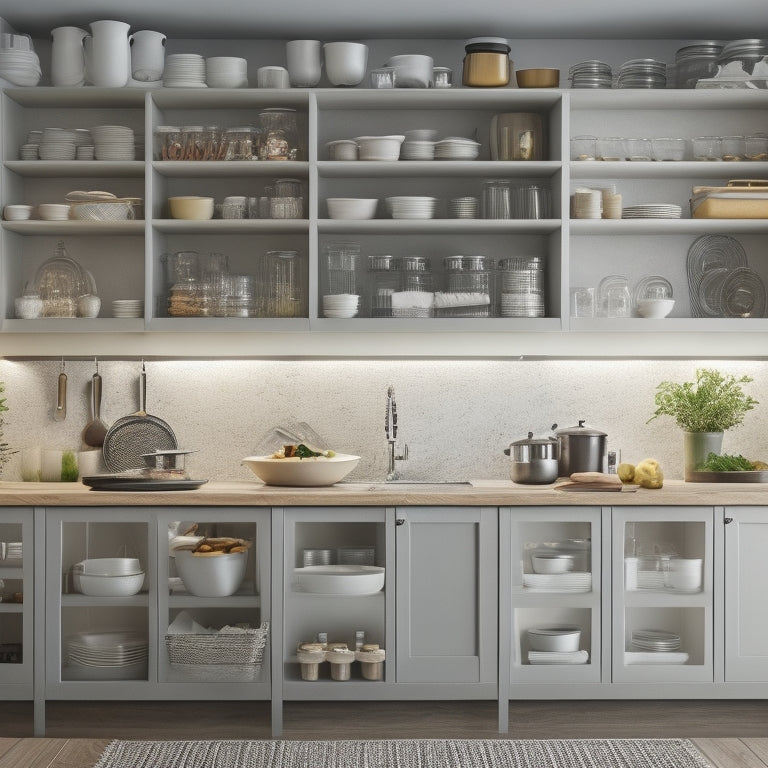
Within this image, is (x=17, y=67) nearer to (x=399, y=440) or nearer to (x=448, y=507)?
(x=399, y=440)

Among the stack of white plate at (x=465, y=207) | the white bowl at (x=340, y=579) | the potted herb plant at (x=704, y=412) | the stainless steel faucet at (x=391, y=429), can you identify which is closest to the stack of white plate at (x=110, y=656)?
the white bowl at (x=340, y=579)

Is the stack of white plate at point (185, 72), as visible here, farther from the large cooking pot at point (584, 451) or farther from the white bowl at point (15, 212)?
the large cooking pot at point (584, 451)

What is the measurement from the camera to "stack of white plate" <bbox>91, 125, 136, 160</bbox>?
4.02m

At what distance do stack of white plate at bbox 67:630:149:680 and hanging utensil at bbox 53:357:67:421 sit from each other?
1.13m

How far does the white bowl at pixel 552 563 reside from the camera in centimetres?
359

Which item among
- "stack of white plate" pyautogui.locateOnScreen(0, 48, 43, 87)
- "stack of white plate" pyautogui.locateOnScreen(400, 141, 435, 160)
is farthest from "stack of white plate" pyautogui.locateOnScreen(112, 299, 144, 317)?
"stack of white plate" pyautogui.locateOnScreen(400, 141, 435, 160)

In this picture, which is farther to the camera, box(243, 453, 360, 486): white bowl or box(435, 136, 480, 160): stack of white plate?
box(435, 136, 480, 160): stack of white plate

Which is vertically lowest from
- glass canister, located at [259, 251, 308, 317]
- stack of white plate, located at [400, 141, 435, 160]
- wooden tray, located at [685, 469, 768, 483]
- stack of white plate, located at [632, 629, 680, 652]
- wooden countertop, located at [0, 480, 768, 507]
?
stack of white plate, located at [632, 629, 680, 652]

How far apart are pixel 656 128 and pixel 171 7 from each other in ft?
7.30

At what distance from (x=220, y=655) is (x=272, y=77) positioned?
241cm

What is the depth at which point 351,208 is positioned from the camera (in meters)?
4.03

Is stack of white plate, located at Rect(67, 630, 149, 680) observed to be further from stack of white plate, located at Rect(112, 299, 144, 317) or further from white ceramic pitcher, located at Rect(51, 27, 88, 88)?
white ceramic pitcher, located at Rect(51, 27, 88, 88)

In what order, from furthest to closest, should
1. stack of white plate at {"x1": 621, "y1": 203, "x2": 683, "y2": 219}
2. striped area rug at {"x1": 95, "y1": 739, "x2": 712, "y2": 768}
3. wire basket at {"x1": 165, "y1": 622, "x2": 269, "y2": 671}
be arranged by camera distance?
1. stack of white plate at {"x1": 621, "y1": 203, "x2": 683, "y2": 219}
2. wire basket at {"x1": 165, "y1": 622, "x2": 269, "y2": 671}
3. striped area rug at {"x1": 95, "y1": 739, "x2": 712, "y2": 768}

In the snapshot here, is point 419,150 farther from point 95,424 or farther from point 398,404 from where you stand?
point 95,424
